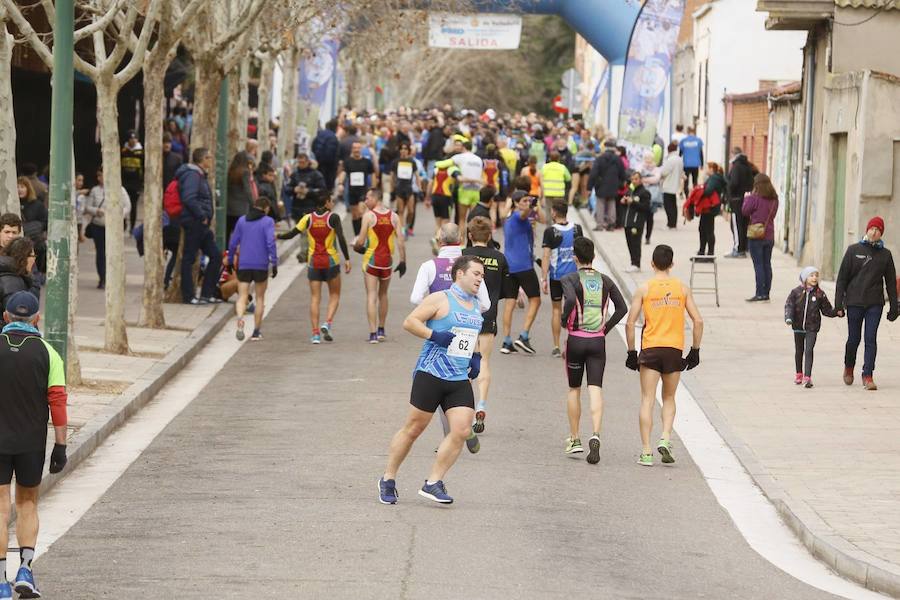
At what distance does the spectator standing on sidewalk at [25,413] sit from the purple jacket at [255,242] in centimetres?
1065

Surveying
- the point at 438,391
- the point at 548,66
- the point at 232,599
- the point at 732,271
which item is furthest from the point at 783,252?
the point at 548,66

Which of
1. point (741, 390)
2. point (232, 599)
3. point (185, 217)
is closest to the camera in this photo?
point (232, 599)

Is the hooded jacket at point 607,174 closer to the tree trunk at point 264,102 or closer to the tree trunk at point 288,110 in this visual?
the tree trunk at point 264,102

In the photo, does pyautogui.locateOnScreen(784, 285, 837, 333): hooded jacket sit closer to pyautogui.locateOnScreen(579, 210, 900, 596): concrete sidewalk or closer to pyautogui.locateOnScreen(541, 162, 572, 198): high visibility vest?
pyautogui.locateOnScreen(579, 210, 900, 596): concrete sidewalk

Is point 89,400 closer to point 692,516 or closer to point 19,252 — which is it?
point 19,252

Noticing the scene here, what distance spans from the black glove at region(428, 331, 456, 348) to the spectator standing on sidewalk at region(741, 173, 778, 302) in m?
13.6

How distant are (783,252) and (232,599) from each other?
2549cm

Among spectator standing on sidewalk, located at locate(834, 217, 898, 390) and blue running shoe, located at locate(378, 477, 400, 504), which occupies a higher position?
spectator standing on sidewalk, located at locate(834, 217, 898, 390)

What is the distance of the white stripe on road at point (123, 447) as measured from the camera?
1099cm

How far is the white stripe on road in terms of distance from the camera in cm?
1099

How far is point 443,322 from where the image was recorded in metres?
11.1

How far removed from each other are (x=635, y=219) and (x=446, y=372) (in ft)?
54.1

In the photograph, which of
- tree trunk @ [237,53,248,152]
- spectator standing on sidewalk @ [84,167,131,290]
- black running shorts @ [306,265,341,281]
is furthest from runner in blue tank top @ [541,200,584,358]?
tree trunk @ [237,53,248,152]

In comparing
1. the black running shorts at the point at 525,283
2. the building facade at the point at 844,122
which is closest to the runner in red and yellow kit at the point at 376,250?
the black running shorts at the point at 525,283
